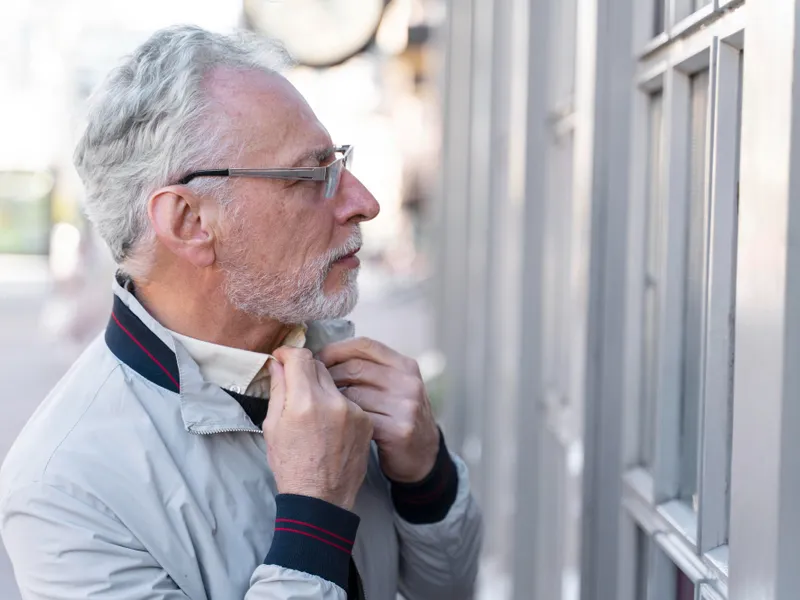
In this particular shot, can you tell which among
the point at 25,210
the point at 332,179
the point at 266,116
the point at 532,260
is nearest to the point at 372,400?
the point at 332,179

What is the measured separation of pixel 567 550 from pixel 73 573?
1.81 metres

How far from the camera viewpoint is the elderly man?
4.82 feet

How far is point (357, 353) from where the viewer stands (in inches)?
70.9

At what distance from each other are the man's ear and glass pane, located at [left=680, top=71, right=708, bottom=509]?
34.1 inches

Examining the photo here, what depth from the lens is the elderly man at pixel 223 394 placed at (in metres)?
1.47

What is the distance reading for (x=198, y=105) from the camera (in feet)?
5.43

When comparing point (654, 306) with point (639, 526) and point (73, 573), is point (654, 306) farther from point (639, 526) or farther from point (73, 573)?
point (73, 573)

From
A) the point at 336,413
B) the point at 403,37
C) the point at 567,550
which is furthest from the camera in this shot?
the point at 403,37

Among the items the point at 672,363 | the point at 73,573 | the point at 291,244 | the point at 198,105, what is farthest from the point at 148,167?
the point at 672,363

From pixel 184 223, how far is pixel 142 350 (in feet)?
0.79

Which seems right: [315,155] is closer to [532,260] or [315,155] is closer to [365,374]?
[365,374]

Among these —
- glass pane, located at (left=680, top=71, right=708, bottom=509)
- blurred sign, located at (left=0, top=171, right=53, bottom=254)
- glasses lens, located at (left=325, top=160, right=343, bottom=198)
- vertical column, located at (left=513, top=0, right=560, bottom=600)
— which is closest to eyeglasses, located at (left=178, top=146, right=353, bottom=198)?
glasses lens, located at (left=325, top=160, right=343, bottom=198)

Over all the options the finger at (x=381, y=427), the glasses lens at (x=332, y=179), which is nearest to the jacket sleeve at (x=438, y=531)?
the finger at (x=381, y=427)

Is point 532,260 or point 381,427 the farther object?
point 532,260
